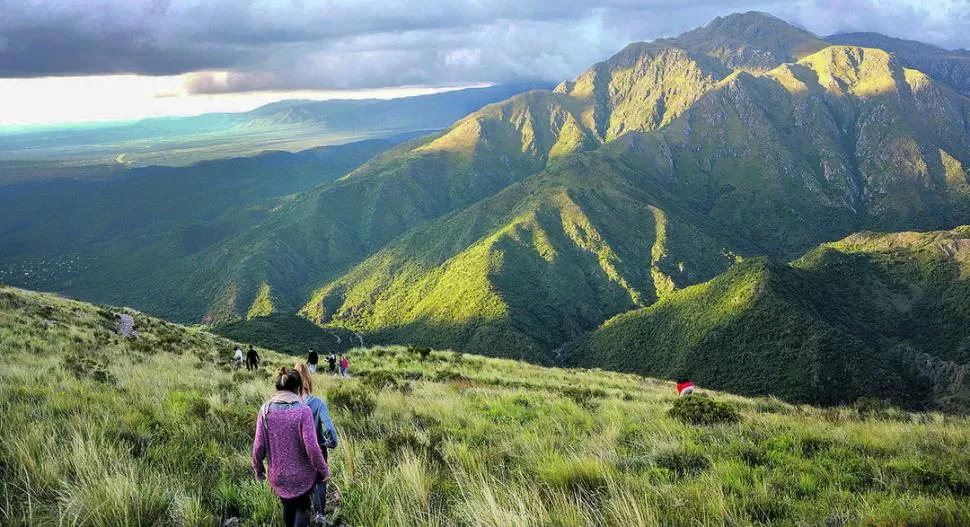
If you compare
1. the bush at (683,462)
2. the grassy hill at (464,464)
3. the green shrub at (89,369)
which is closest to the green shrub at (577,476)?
the grassy hill at (464,464)

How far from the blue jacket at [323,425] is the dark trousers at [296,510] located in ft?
2.12

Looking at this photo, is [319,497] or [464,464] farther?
[464,464]

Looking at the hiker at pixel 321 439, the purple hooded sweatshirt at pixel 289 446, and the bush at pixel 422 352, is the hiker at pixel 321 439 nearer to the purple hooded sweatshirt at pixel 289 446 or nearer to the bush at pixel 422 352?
the purple hooded sweatshirt at pixel 289 446

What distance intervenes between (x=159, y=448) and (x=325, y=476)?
10.5 feet

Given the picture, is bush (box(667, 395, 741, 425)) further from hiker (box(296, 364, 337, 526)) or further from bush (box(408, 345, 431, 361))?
bush (box(408, 345, 431, 361))

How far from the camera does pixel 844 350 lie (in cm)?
11675

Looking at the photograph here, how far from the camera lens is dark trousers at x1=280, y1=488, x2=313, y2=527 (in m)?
5.04

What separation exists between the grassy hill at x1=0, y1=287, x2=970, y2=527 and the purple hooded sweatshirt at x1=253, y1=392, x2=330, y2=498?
0.65m

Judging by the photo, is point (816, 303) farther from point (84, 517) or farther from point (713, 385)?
point (84, 517)

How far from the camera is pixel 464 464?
6.86 meters

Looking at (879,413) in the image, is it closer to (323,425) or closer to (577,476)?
(577,476)

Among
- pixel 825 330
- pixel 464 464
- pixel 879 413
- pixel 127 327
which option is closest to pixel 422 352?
pixel 127 327

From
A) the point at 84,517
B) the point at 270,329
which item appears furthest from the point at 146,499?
the point at 270,329

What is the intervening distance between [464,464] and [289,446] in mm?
2566
